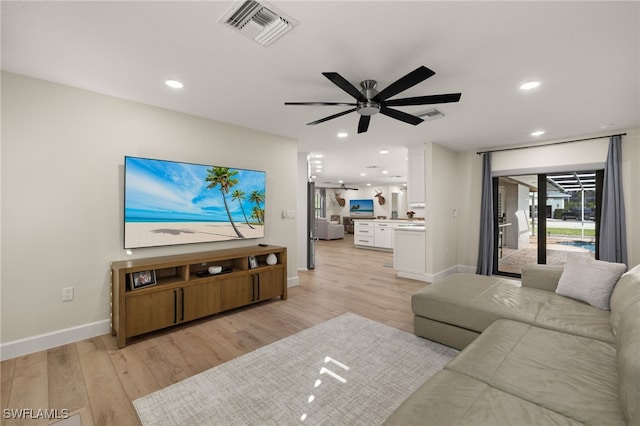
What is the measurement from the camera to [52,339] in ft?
8.41

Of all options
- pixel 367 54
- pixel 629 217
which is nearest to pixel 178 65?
pixel 367 54

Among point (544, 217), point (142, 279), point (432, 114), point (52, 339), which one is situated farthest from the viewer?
point (544, 217)

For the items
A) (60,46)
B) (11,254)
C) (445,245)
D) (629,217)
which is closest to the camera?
(60,46)

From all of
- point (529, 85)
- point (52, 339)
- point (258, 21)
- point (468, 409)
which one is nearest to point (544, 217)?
point (529, 85)

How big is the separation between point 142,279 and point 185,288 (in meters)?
0.42

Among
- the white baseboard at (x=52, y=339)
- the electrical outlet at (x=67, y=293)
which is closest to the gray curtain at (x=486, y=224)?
the white baseboard at (x=52, y=339)

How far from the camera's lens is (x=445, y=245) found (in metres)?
5.33

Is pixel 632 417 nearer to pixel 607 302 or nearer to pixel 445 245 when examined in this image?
pixel 607 302

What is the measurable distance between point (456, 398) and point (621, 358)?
806 mm

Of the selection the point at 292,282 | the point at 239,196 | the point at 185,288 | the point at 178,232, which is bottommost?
the point at 292,282

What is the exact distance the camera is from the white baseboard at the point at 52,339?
7.77ft

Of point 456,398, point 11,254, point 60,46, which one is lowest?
point 456,398

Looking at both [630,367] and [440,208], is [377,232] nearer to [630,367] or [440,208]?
[440,208]

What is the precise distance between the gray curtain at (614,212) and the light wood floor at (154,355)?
3.07m
